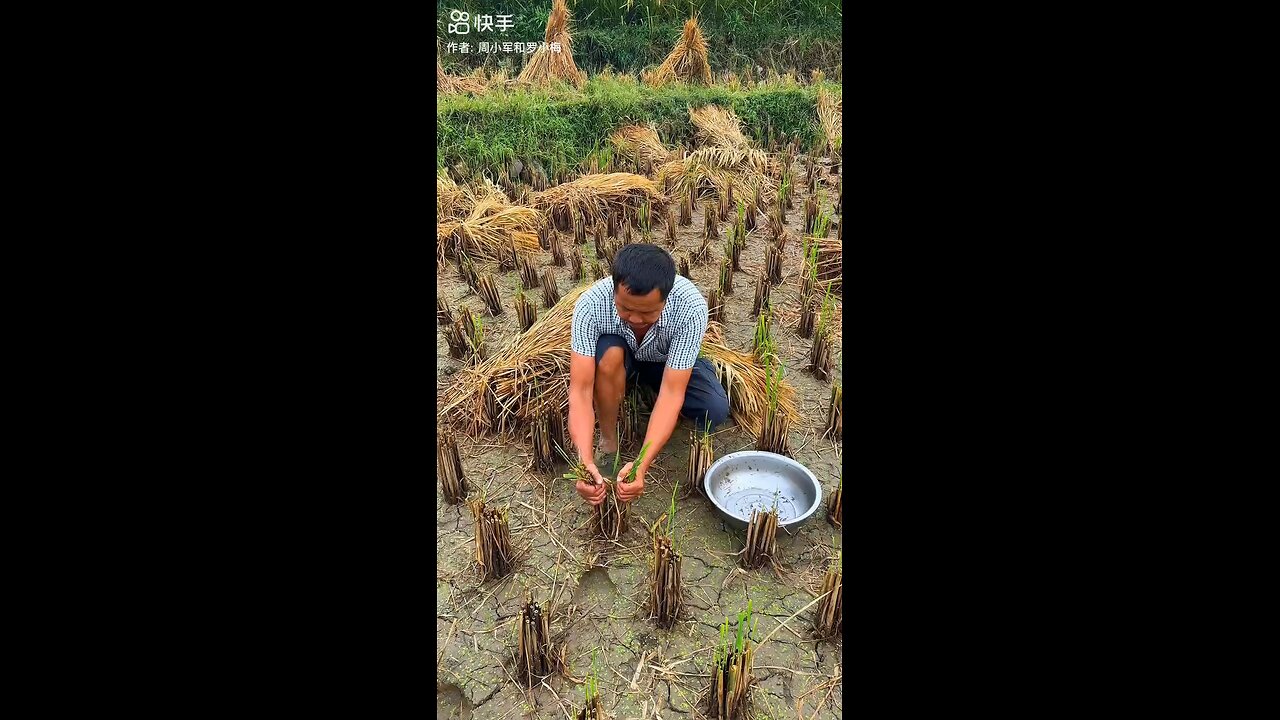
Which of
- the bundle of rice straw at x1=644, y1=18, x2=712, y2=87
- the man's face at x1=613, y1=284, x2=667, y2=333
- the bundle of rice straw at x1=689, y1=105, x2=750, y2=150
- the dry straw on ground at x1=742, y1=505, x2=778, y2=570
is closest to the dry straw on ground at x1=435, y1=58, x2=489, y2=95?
the bundle of rice straw at x1=644, y1=18, x2=712, y2=87

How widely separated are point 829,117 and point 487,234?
17.8 ft

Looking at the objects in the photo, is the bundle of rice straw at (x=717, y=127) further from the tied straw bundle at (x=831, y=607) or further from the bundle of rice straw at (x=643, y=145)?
the tied straw bundle at (x=831, y=607)

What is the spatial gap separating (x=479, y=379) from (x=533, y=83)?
445cm

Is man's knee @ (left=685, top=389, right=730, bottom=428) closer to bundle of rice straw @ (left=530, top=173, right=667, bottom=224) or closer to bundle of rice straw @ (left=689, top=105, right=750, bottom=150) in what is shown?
bundle of rice straw @ (left=530, top=173, right=667, bottom=224)

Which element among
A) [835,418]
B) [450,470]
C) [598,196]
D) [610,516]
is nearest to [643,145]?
[598,196]

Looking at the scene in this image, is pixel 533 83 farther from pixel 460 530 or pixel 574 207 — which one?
pixel 460 530

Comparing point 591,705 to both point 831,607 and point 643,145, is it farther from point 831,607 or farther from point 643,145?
point 643,145

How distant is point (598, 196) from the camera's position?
231 inches

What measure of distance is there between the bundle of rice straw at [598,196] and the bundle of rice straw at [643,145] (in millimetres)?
833

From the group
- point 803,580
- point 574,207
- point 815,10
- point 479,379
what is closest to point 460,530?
point 479,379

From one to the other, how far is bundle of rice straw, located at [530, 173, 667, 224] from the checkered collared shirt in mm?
2883

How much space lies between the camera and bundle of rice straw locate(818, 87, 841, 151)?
8086 mm

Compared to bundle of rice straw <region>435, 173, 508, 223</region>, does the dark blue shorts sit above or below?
below

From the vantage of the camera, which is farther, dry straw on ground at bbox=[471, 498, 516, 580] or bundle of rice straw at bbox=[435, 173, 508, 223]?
bundle of rice straw at bbox=[435, 173, 508, 223]
